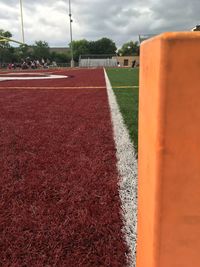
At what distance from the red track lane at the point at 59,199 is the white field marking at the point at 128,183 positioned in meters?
0.04

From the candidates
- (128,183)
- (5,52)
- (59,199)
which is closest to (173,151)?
(59,199)

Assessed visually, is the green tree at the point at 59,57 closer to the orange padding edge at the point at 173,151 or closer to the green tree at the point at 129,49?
the green tree at the point at 129,49

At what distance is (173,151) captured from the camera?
2.35 ft

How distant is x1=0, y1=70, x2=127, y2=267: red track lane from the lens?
148 centimetres

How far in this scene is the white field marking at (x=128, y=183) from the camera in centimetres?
160

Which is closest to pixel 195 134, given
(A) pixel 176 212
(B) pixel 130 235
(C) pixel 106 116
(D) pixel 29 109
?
(A) pixel 176 212

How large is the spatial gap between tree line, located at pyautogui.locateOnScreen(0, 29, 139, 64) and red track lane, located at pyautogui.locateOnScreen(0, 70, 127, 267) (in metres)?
49.8

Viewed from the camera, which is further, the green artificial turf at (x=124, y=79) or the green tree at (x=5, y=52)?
the green tree at (x=5, y=52)

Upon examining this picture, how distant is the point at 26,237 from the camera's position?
1605 millimetres

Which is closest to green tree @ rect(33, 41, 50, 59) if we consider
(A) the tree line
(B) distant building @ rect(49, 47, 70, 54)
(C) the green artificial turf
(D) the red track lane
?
(A) the tree line

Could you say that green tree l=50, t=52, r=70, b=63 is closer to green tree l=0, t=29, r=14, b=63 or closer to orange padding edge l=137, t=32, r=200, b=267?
green tree l=0, t=29, r=14, b=63

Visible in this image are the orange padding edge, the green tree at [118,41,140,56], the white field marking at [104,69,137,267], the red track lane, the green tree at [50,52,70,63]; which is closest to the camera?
the orange padding edge

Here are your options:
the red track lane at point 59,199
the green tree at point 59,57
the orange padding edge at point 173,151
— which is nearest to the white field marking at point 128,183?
the red track lane at point 59,199

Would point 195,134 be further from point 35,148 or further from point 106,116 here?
point 106,116
